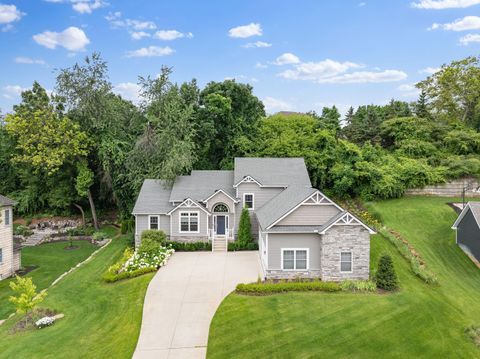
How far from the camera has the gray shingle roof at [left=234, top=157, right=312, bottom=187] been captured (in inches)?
1008

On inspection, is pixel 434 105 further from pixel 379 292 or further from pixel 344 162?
pixel 379 292

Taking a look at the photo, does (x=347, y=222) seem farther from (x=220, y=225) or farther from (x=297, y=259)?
(x=220, y=225)

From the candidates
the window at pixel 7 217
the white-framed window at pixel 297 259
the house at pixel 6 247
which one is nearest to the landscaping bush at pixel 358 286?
the white-framed window at pixel 297 259

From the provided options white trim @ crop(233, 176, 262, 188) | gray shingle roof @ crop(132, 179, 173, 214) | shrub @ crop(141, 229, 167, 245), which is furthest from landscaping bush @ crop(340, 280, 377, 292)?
gray shingle roof @ crop(132, 179, 173, 214)

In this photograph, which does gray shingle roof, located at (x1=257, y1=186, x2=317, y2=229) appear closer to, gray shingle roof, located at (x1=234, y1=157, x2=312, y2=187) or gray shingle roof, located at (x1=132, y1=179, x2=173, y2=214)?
gray shingle roof, located at (x1=234, y1=157, x2=312, y2=187)

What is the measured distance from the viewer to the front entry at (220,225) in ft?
83.7

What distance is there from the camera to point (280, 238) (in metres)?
18.5

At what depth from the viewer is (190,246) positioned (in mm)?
24516

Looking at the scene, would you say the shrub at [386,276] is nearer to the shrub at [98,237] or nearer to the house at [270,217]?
the house at [270,217]

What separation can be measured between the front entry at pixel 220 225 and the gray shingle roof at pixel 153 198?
11.7ft

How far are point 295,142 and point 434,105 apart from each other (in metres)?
19.4

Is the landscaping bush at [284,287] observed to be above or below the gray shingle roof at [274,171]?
below

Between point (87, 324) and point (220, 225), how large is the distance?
12197mm

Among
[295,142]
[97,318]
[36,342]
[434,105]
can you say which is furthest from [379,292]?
[434,105]
